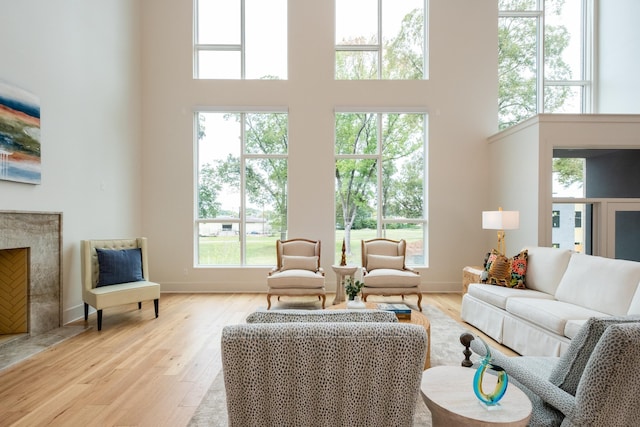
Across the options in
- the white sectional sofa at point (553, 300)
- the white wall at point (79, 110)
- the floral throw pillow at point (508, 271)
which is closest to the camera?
the white sectional sofa at point (553, 300)

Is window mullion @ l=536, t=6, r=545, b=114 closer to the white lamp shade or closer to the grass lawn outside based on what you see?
the white lamp shade

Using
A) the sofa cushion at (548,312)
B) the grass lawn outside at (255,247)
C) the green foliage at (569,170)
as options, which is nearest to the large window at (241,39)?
the grass lawn outside at (255,247)

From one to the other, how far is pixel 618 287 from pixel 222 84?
5.97 m

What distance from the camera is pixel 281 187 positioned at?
607cm

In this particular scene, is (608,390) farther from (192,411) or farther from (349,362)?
(192,411)

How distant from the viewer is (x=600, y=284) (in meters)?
2.93

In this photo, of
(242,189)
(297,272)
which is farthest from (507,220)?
(242,189)

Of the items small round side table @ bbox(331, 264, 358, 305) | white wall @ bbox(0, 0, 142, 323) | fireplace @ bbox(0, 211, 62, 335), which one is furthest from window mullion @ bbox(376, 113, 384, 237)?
fireplace @ bbox(0, 211, 62, 335)

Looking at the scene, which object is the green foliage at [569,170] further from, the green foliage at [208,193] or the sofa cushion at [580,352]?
the green foliage at [208,193]

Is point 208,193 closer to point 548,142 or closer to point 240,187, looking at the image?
point 240,187

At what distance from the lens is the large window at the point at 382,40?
238 inches

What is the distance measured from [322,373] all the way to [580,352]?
115cm

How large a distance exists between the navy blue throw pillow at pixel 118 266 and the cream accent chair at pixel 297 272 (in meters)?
1.75

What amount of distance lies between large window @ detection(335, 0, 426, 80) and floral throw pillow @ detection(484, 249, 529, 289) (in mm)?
3641
